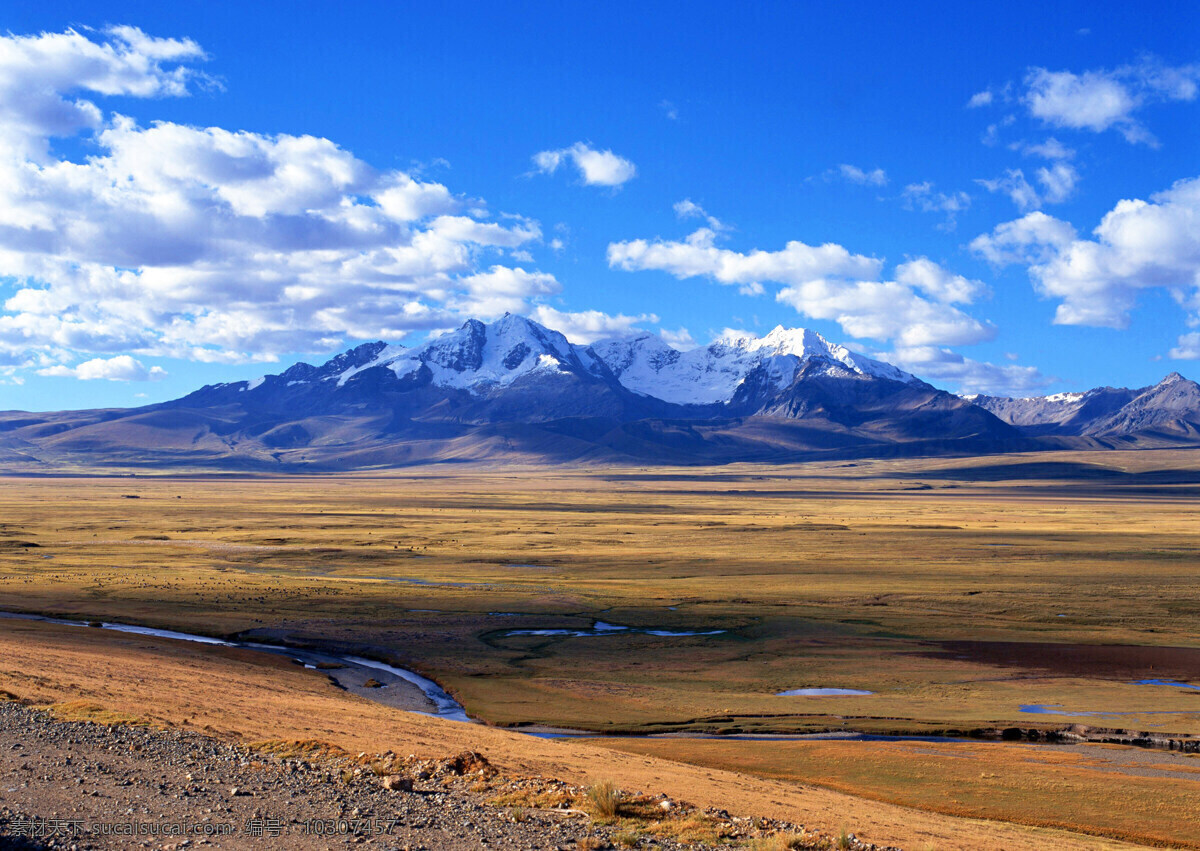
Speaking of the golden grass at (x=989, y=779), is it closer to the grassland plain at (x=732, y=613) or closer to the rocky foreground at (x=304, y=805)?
the grassland plain at (x=732, y=613)

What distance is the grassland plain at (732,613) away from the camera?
37.3 m

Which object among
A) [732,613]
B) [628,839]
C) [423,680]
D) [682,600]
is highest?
[628,839]

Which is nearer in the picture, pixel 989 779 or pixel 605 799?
pixel 605 799

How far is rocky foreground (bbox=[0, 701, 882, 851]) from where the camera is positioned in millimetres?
15938

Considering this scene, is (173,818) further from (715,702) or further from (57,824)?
(715,702)

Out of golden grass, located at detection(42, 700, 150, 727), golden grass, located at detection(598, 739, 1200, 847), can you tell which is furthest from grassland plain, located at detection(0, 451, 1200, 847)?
golden grass, located at detection(42, 700, 150, 727)

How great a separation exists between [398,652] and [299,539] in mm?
67629

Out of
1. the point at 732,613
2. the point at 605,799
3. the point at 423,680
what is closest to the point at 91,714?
the point at 605,799

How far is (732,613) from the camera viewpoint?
62.2 m

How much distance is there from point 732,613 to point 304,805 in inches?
1859

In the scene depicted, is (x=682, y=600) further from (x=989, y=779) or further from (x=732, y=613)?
(x=989, y=779)

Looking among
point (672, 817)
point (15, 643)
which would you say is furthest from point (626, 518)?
point (672, 817)

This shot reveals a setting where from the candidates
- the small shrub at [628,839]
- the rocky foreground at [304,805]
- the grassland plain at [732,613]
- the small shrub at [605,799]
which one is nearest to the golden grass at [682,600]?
the grassland plain at [732,613]

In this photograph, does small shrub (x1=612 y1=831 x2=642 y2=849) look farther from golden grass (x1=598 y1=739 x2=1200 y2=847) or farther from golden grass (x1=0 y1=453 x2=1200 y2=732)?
golden grass (x1=0 y1=453 x2=1200 y2=732)
